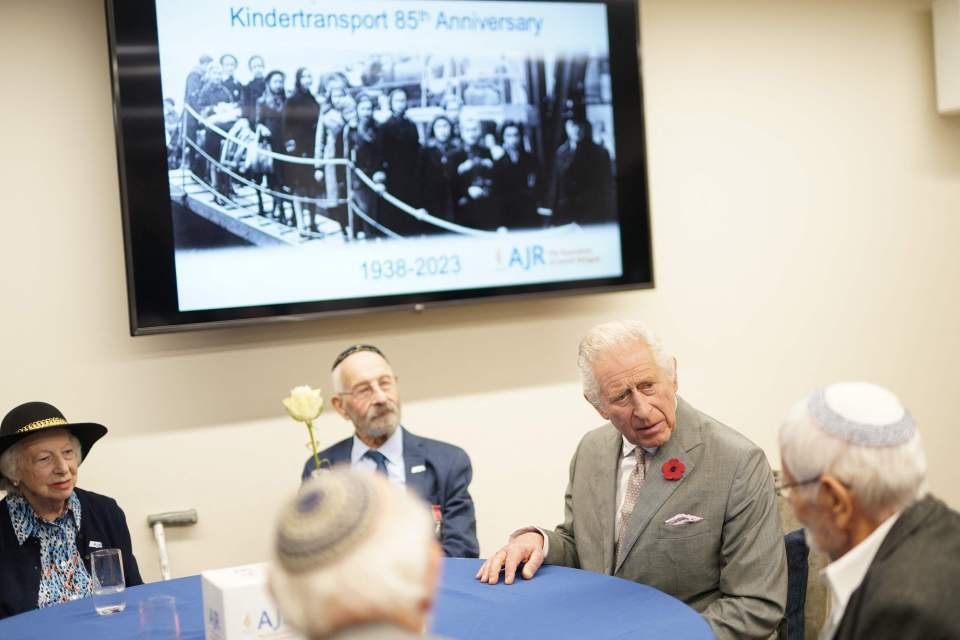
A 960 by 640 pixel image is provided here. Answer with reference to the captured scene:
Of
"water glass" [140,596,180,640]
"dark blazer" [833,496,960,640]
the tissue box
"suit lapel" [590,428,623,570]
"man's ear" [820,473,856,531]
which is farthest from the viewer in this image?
"suit lapel" [590,428,623,570]

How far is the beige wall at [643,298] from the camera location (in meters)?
4.23

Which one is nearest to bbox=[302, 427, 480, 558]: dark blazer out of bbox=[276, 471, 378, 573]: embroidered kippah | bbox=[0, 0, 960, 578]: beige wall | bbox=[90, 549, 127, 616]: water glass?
bbox=[0, 0, 960, 578]: beige wall

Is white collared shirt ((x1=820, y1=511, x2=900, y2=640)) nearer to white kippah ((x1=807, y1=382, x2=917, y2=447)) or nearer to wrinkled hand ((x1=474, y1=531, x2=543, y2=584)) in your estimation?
white kippah ((x1=807, y1=382, x2=917, y2=447))

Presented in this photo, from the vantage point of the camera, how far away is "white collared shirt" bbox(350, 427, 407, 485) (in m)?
4.10

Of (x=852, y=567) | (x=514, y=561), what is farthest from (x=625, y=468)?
(x=852, y=567)

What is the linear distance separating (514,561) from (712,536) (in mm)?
521

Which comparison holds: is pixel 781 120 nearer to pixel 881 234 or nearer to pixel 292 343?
pixel 881 234

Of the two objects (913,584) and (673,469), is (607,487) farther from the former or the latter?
(913,584)

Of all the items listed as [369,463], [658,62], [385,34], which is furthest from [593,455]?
[658,62]

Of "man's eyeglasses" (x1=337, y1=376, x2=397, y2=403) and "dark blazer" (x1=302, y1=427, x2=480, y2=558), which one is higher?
"man's eyeglasses" (x1=337, y1=376, x2=397, y2=403)

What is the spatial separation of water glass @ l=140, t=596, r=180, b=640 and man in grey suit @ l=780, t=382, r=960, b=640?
1.43m

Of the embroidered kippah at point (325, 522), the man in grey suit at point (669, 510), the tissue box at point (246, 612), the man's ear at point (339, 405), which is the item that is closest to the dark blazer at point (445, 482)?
the man's ear at point (339, 405)

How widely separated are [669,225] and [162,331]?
8.07 ft

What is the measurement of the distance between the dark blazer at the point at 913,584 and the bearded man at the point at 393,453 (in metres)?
2.22
